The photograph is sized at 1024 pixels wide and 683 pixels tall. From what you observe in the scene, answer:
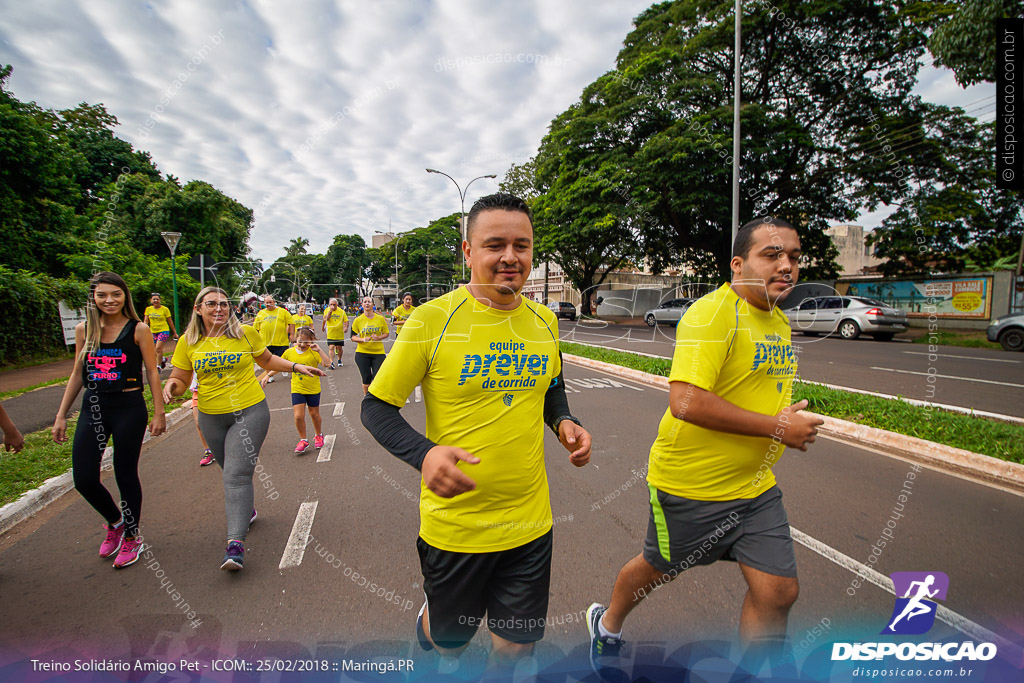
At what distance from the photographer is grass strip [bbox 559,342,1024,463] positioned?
4711mm

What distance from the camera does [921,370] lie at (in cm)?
992

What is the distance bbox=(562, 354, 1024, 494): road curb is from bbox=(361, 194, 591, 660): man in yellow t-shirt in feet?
9.96

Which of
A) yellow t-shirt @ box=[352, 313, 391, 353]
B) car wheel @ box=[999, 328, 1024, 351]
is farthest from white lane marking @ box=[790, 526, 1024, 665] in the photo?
car wheel @ box=[999, 328, 1024, 351]

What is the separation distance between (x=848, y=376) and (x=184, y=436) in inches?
461

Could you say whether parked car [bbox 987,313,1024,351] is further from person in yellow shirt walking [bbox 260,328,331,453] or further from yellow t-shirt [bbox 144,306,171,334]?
yellow t-shirt [bbox 144,306,171,334]

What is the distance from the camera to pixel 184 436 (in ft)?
21.3

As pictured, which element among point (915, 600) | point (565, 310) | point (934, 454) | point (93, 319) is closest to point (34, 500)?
point (93, 319)

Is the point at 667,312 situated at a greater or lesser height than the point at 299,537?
greater

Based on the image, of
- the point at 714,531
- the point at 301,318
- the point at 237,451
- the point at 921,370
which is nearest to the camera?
the point at 714,531

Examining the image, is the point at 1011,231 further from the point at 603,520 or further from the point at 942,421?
the point at 603,520

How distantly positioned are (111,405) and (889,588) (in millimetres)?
4937

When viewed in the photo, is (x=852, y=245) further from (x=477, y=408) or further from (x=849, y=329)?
(x=477, y=408)

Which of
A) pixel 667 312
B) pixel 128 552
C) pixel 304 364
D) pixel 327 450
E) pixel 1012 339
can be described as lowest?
pixel 327 450

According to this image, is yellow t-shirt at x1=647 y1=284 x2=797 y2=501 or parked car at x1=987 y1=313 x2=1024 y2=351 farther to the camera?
parked car at x1=987 y1=313 x2=1024 y2=351
